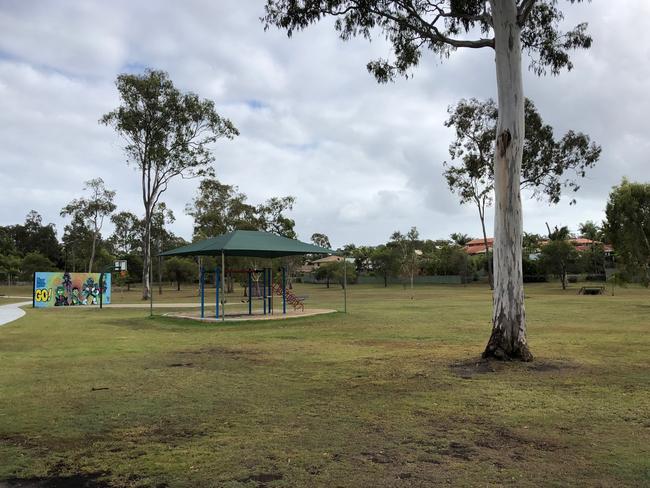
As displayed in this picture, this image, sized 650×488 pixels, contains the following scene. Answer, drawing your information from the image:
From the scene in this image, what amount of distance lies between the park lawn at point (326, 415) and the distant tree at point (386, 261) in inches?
2315

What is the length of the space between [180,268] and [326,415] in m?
64.4

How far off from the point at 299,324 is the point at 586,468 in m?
15.0

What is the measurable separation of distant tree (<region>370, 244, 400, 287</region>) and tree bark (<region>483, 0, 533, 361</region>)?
6165 cm

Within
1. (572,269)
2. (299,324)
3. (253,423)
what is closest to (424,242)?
(572,269)

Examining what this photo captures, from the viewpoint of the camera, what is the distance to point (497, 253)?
9992 mm

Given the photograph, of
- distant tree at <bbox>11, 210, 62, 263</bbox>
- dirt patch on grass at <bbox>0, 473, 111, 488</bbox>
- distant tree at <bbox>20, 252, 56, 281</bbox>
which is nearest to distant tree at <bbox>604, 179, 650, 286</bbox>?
dirt patch on grass at <bbox>0, 473, 111, 488</bbox>

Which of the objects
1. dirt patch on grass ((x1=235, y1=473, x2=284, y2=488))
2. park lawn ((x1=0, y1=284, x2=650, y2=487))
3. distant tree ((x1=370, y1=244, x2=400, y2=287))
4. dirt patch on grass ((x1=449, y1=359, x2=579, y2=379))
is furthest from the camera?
distant tree ((x1=370, y1=244, x2=400, y2=287))

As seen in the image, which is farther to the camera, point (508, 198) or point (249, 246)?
point (249, 246)

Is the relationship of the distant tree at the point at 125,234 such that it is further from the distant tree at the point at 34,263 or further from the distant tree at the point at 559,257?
the distant tree at the point at 559,257

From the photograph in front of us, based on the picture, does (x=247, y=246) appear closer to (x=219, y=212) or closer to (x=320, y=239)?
(x=219, y=212)

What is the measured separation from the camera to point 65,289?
3338cm

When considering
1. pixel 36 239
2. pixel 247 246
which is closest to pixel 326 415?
pixel 247 246

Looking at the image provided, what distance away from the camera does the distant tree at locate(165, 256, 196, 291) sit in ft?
222

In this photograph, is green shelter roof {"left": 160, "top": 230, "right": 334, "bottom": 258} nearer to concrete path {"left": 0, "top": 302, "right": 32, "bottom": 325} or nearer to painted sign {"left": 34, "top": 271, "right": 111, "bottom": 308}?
concrete path {"left": 0, "top": 302, "right": 32, "bottom": 325}
